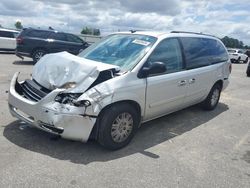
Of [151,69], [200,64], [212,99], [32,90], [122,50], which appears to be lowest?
[212,99]

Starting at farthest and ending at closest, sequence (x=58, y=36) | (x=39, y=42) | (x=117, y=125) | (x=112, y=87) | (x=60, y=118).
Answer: (x=58, y=36) < (x=39, y=42) < (x=117, y=125) < (x=112, y=87) < (x=60, y=118)

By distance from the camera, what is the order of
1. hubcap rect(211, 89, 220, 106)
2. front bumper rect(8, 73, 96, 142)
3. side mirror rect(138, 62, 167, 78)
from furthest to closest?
hubcap rect(211, 89, 220, 106) < side mirror rect(138, 62, 167, 78) < front bumper rect(8, 73, 96, 142)

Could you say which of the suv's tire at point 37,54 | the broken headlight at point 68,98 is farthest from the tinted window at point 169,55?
the suv's tire at point 37,54

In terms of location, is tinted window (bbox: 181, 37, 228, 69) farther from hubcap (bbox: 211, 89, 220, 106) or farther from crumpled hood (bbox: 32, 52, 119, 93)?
crumpled hood (bbox: 32, 52, 119, 93)

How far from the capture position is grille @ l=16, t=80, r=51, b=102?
14.4 feet

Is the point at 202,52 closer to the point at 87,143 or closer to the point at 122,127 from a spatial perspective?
the point at 122,127

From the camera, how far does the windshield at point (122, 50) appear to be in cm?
473

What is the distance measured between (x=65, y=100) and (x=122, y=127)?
0.95 metres

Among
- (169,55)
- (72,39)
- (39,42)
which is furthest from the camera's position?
(72,39)

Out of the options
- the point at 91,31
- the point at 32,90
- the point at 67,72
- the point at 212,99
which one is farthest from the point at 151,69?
the point at 91,31

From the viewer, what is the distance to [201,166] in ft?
13.6

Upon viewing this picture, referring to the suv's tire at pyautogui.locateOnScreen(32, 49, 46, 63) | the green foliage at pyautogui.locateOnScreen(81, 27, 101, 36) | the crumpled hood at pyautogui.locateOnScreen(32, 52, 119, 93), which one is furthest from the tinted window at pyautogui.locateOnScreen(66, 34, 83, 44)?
the green foliage at pyautogui.locateOnScreen(81, 27, 101, 36)

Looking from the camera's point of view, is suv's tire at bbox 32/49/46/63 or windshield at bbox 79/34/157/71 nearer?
windshield at bbox 79/34/157/71

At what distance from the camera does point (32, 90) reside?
4570 mm
